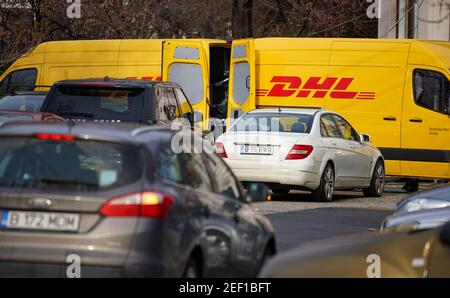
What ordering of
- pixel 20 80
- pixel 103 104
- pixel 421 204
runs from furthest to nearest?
1. pixel 20 80
2. pixel 103 104
3. pixel 421 204

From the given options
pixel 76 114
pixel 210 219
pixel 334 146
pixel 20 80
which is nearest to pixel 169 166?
pixel 210 219

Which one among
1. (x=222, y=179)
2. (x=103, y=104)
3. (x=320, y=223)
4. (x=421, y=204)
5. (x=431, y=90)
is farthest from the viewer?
(x=431, y=90)

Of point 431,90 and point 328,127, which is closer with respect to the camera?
point 328,127

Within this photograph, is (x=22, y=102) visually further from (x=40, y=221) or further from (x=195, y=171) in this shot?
(x=40, y=221)

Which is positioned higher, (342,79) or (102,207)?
(342,79)

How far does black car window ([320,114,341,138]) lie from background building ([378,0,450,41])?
12.2 metres

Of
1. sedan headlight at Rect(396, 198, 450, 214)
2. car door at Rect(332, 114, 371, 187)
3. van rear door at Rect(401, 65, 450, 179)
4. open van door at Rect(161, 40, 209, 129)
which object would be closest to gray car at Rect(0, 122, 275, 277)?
sedan headlight at Rect(396, 198, 450, 214)

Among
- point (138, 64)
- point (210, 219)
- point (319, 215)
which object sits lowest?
point (319, 215)

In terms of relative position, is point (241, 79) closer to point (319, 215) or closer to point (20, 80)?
point (20, 80)

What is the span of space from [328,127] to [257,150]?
1761 mm

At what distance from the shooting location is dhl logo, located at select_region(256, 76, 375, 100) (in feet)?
79.9

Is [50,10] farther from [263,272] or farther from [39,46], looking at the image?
[263,272]

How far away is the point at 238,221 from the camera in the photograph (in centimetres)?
934
